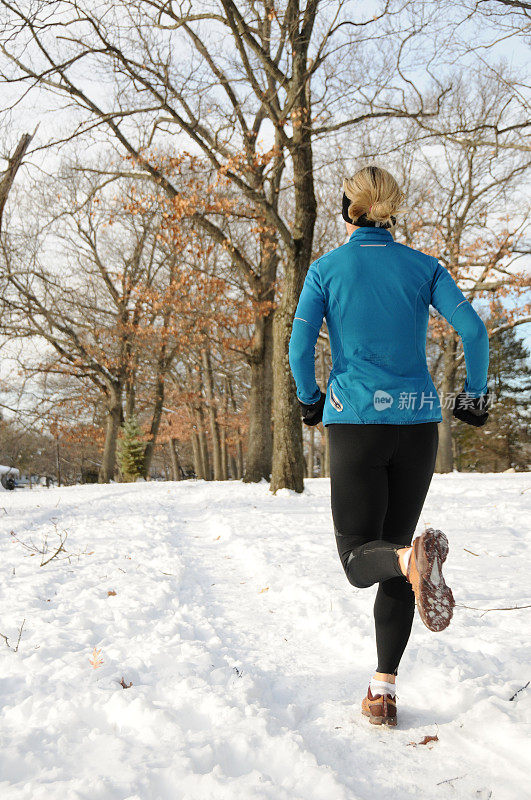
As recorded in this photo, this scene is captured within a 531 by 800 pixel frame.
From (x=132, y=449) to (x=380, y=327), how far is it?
22730 mm

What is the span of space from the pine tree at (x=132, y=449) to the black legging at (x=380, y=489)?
22235 millimetres

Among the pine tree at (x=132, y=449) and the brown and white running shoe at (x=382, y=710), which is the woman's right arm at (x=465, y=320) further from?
the pine tree at (x=132, y=449)

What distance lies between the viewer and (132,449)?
23.9m

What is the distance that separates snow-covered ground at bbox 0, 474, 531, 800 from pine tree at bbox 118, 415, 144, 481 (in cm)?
1861

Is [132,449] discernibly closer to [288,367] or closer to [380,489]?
[288,367]

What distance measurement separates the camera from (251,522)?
7.09 meters

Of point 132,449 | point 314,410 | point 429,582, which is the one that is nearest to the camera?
point 429,582

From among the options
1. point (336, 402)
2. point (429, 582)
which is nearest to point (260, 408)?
point (336, 402)

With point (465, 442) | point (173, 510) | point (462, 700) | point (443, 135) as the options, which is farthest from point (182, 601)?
point (465, 442)

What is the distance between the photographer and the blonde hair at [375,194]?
2.25 metres

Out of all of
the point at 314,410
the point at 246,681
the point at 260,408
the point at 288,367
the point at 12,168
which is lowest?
the point at 246,681

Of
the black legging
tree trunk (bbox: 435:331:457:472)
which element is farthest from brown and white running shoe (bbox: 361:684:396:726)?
tree trunk (bbox: 435:331:457:472)

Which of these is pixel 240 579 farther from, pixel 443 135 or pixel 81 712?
pixel 443 135

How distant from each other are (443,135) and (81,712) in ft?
34.8
